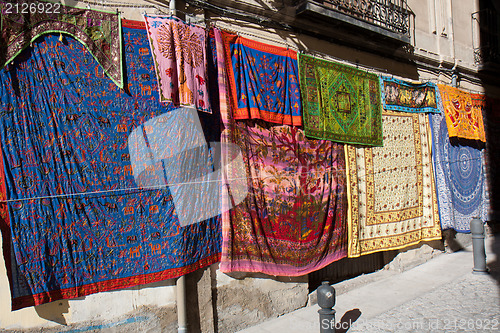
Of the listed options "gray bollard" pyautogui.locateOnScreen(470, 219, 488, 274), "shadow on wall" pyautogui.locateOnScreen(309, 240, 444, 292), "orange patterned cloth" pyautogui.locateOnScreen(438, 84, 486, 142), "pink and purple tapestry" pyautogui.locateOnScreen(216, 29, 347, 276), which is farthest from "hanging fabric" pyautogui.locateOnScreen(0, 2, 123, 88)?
"orange patterned cloth" pyautogui.locateOnScreen(438, 84, 486, 142)

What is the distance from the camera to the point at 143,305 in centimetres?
378

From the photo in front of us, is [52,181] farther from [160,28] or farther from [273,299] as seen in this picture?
[273,299]

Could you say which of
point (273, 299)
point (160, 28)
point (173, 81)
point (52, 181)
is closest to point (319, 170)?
point (273, 299)

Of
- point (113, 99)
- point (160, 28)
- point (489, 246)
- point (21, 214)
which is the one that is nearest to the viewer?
point (21, 214)

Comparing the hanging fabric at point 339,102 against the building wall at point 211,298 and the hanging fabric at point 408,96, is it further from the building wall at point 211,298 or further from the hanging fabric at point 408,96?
the building wall at point 211,298

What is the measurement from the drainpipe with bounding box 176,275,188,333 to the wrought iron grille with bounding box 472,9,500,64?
8.55 m

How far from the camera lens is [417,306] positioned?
4.76 meters

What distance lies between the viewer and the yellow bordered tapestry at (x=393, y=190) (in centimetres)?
565

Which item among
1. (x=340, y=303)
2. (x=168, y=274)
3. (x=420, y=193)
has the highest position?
(x=420, y=193)

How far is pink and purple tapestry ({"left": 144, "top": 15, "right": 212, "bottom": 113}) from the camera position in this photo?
12.4 feet

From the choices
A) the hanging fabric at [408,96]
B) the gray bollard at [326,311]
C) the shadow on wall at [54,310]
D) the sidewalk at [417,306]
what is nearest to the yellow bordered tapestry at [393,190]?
the hanging fabric at [408,96]

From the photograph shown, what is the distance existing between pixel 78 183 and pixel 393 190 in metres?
4.83

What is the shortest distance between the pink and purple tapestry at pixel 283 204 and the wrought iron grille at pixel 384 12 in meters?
2.42

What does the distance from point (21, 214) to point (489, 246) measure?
334 inches
